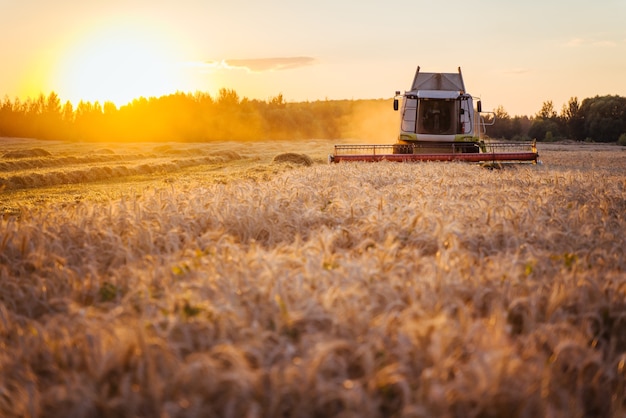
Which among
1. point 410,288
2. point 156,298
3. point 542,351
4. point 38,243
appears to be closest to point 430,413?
point 542,351

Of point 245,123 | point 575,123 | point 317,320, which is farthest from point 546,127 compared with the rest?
point 317,320

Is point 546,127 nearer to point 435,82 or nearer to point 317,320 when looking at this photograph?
point 435,82

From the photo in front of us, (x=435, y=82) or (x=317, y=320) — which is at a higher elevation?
(x=435, y=82)

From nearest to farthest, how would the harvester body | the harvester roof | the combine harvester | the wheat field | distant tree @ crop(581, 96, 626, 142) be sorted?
the wheat field < the combine harvester < the harvester body < the harvester roof < distant tree @ crop(581, 96, 626, 142)

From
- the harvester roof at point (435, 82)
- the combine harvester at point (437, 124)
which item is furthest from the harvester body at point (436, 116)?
the harvester roof at point (435, 82)

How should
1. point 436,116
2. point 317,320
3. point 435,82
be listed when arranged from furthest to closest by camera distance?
point 435,82 → point 436,116 → point 317,320

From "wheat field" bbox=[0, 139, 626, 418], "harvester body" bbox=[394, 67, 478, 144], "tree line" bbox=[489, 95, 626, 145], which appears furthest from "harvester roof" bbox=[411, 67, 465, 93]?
"tree line" bbox=[489, 95, 626, 145]

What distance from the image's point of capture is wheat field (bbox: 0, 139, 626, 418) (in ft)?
6.69

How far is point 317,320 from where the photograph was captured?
262 cm

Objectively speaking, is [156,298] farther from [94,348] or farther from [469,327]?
[469,327]

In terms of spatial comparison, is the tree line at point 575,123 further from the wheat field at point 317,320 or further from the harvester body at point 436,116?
the wheat field at point 317,320

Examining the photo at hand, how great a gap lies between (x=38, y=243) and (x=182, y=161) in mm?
23018

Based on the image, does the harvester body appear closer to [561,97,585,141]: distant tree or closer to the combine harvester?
the combine harvester

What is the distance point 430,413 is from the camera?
76.6 inches
